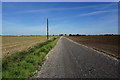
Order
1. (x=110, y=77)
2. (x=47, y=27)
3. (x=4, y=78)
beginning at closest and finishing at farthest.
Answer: (x=4, y=78), (x=110, y=77), (x=47, y=27)

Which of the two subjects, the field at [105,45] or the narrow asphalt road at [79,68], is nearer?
the narrow asphalt road at [79,68]

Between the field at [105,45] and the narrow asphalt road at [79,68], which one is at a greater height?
the field at [105,45]

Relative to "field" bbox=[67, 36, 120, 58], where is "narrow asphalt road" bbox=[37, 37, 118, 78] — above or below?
below

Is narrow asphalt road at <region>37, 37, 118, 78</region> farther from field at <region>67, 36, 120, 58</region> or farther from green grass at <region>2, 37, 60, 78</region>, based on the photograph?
field at <region>67, 36, 120, 58</region>

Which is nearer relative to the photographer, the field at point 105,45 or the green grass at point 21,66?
the green grass at point 21,66

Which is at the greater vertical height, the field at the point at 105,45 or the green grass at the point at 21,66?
the field at the point at 105,45

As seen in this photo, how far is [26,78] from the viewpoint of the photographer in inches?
161

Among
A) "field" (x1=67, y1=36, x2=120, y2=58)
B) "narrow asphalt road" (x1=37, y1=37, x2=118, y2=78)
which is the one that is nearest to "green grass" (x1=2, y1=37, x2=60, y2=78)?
"narrow asphalt road" (x1=37, y1=37, x2=118, y2=78)

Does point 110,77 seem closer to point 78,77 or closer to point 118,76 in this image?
point 118,76

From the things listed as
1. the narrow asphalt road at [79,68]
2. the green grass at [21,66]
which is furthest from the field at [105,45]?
the green grass at [21,66]

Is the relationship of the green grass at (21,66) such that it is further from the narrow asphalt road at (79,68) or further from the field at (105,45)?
the field at (105,45)

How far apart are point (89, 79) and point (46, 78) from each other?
2125mm

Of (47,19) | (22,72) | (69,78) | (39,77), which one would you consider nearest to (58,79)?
(69,78)

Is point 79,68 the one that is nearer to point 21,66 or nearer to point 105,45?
point 21,66
